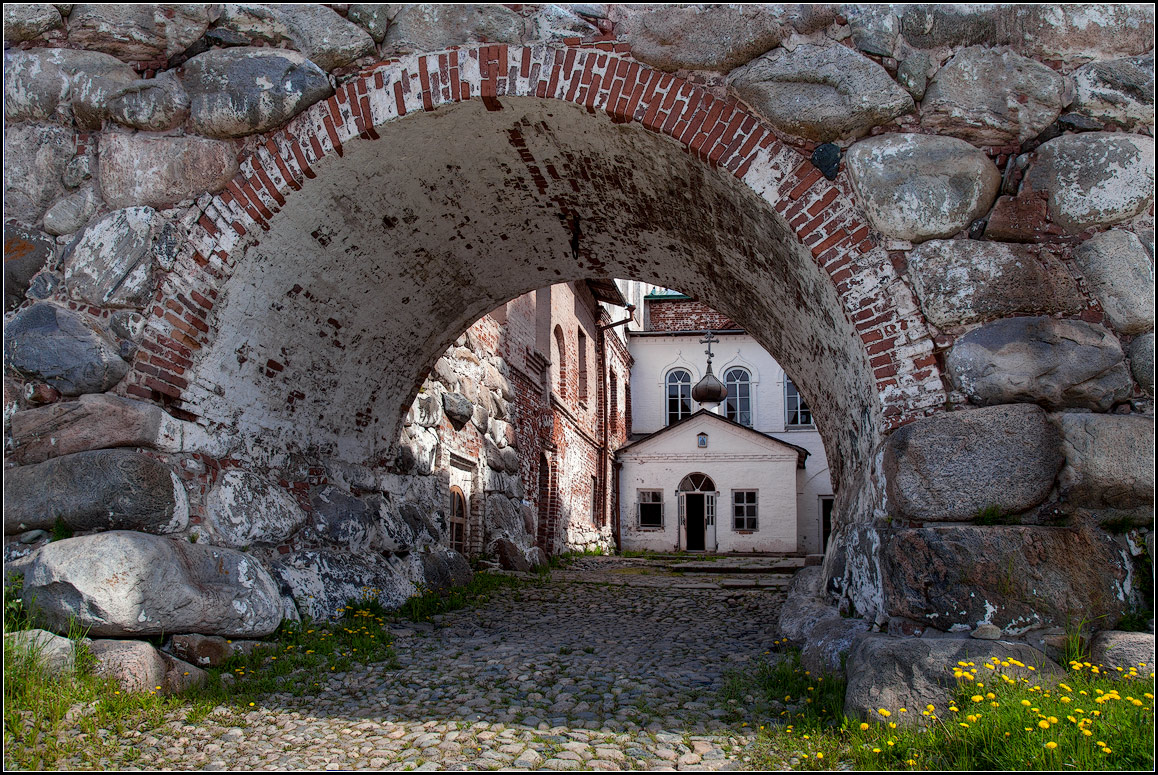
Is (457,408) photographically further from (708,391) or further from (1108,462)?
(708,391)

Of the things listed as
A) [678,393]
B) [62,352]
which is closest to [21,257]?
[62,352]

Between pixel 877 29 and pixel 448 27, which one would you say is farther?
pixel 448 27

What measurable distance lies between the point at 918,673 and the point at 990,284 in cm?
182

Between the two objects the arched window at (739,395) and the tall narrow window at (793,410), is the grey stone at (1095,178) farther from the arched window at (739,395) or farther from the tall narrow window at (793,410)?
the arched window at (739,395)

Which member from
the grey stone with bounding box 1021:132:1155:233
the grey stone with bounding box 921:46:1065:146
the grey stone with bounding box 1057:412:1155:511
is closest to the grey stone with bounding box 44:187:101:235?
the grey stone with bounding box 921:46:1065:146

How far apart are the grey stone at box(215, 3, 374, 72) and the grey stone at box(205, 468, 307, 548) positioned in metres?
2.51

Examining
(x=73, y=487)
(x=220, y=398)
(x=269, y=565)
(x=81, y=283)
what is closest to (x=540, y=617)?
(x=269, y=565)

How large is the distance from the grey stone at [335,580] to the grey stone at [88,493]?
1.06 metres

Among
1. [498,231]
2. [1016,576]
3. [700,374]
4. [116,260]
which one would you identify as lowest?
[1016,576]

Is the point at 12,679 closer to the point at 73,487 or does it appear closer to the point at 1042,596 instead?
the point at 73,487

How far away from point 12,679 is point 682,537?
57.7 ft

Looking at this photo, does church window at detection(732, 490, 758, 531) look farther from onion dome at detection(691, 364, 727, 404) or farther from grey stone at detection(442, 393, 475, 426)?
grey stone at detection(442, 393, 475, 426)

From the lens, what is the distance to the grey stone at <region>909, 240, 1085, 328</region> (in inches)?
153

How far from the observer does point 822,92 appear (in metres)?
4.20
